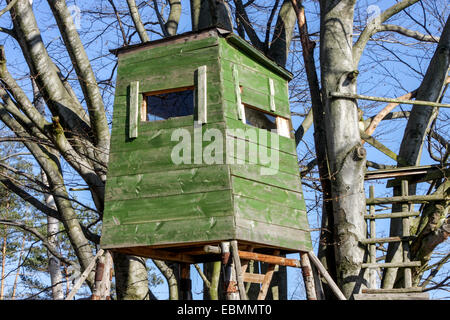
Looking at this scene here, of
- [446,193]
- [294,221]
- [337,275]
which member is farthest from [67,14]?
[446,193]

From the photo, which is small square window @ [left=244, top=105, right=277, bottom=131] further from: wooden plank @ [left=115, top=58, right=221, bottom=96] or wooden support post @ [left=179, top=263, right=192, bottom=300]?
wooden support post @ [left=179, top=263, right=192, bottom=300]

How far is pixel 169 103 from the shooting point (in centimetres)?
566

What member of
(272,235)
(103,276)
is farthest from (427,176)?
(103,276)

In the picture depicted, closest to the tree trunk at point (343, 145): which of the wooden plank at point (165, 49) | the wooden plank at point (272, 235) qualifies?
the wooden plank at point (272, 235)

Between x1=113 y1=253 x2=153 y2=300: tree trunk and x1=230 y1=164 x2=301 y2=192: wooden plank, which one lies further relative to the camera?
x1=113 y1=253 x2=153 y2=300: tree trunk

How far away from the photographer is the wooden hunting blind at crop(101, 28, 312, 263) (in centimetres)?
501

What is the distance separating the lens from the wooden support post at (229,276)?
4859 millimetres

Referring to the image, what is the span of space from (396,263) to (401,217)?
621mm

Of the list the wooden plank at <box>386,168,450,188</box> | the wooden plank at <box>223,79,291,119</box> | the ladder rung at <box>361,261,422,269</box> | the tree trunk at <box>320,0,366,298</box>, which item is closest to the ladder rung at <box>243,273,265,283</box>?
the tree trunk at <box>320,0,366,298</box>

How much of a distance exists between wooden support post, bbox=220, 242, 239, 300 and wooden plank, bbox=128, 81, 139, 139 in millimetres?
1447

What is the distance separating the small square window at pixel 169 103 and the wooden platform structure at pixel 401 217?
2.62 metres

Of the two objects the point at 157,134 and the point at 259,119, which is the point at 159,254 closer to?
the point at 157,134

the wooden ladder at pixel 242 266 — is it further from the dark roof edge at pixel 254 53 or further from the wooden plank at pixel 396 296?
the dark roof edge at pixel 254 53
